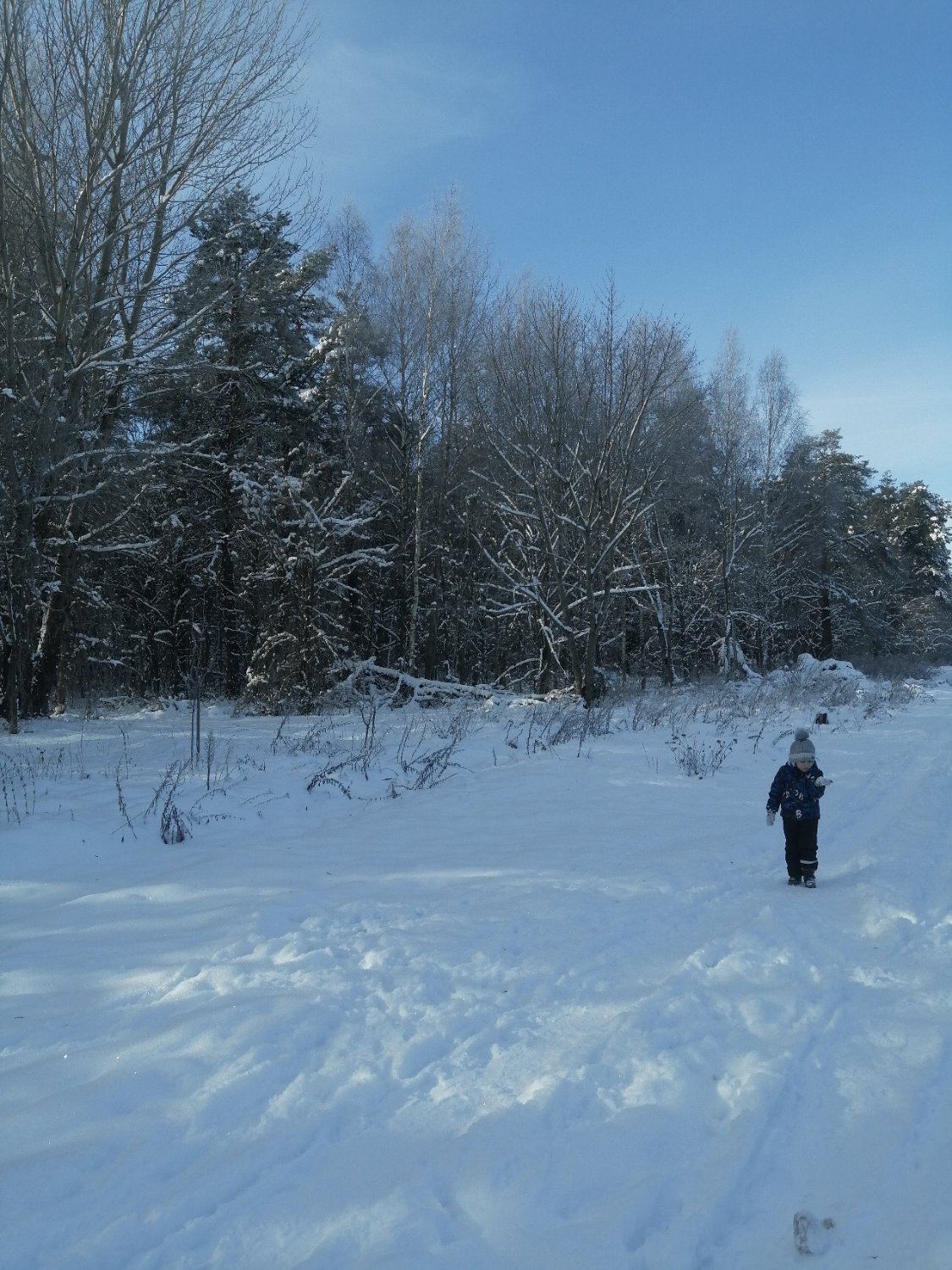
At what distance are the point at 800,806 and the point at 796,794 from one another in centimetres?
13

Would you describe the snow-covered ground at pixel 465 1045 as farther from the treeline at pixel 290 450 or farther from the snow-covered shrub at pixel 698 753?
the treeline at pixel 290 450

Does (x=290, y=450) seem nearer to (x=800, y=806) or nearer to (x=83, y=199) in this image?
(x=83, y=199)

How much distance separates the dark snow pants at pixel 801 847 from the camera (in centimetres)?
584

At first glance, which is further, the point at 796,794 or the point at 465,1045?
the point at 796,794

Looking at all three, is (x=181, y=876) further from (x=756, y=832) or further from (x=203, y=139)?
(x=203, y=139)

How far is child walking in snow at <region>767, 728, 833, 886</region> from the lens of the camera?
584 cm

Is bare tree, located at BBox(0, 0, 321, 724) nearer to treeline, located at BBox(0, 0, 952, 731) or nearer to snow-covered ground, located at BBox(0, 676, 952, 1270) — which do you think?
treeline, located at BBox(0, 0, 952, 731)

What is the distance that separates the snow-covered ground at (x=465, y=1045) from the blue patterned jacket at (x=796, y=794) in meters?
0.57

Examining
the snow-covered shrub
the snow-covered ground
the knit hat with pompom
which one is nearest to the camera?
the snow-covered ground

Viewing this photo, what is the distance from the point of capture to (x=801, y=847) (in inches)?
231

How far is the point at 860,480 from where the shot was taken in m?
41.2

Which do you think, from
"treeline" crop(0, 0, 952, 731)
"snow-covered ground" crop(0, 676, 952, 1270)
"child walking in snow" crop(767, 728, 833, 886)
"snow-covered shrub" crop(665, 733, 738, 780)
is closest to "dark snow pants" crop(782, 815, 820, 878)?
"child walking in snow" crop(767, 728, 833, 886)

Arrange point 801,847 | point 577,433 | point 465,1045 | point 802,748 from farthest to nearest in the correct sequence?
point 577,433, point 802,748, point 801,847, point 465,1045

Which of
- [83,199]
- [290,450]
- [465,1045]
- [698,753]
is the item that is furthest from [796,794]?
[290,450]
